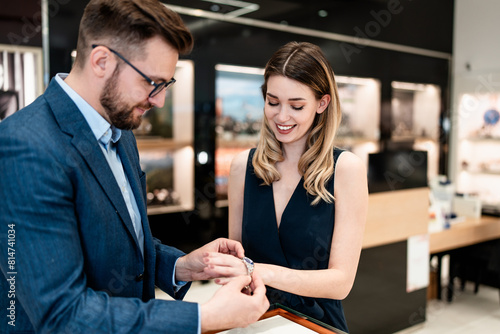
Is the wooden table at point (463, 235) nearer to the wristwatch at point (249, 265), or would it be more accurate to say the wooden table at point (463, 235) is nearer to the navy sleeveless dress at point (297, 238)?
the navy sleeveless dress at point (297, 238)

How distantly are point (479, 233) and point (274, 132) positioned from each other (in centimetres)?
309

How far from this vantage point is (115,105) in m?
1.04

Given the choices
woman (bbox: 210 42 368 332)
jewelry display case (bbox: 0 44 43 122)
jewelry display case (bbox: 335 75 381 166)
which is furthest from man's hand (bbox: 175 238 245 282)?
jewelry display case (bbox: 335 75 381 166)

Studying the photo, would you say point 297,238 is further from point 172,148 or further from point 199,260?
point 172,148

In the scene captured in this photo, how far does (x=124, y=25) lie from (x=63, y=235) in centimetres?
50

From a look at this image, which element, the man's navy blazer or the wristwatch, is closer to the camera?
the man's navy blazer

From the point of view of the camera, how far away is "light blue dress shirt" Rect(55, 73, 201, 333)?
1041 millimetres

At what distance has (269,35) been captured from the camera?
14.3ft

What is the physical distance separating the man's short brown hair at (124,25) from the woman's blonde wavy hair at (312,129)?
1.98ft

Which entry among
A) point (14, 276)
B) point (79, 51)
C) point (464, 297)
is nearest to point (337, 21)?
point (464, 297)

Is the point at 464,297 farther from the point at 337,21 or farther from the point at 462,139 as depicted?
the point at 337,21

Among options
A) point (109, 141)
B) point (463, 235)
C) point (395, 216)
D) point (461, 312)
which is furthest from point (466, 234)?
point (109, 141)

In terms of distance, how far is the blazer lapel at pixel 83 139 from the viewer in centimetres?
99

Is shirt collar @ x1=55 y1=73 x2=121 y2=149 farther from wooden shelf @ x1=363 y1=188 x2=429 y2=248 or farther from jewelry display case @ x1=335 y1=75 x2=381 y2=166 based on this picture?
jewelry display case @ x1=335 y1=75 x2=381 y2=166
